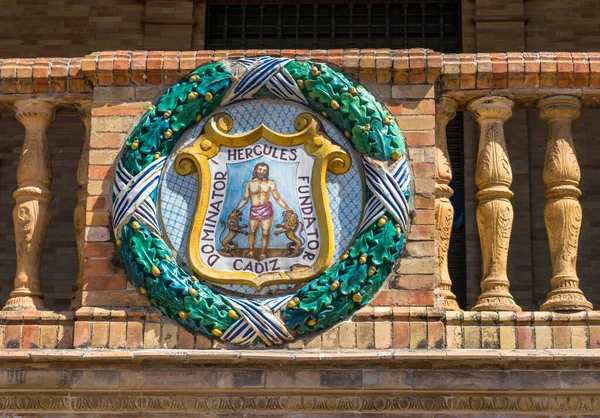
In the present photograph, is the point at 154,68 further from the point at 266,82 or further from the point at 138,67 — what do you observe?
the point at 266,82

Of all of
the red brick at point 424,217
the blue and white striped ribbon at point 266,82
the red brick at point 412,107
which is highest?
the blue and white striped ribbon at point 266,82

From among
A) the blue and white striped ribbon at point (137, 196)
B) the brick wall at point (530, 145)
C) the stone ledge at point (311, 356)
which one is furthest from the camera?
the brick wall at point (530, 145)

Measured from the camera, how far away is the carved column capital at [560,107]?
11094 millimetres

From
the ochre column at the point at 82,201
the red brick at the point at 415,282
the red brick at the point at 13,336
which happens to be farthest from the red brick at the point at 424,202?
the red brick at the point at 13,336

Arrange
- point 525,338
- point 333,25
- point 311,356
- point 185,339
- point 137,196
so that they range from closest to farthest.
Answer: point 311,356 < point 525,338 < point 185,339 < point 137,196 < point 333,25

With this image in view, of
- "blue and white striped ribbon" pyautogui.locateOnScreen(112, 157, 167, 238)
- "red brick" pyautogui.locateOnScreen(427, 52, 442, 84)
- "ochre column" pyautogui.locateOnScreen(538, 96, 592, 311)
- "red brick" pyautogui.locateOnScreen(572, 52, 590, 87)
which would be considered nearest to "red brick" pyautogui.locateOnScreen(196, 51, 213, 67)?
"blue and white striped ribbon" pyautogui.locateOnScreen(112, 157, 167, 238)

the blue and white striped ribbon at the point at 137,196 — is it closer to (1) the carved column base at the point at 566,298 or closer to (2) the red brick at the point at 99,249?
(2) the red brick at the point at 99,249

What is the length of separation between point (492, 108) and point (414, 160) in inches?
26.5

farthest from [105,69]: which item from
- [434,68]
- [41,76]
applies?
[434,68]

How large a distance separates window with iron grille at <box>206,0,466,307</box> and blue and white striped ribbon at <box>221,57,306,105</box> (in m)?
4.22

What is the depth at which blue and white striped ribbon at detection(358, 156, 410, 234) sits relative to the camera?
35.3ft

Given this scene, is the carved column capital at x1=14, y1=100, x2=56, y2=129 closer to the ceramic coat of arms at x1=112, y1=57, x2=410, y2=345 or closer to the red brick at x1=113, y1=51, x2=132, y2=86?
the red brick at x1=113, y1=51, x2=132, y2=86

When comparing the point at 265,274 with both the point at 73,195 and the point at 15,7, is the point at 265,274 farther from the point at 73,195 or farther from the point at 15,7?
the point at 15,7

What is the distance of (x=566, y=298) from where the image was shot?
1070cm
